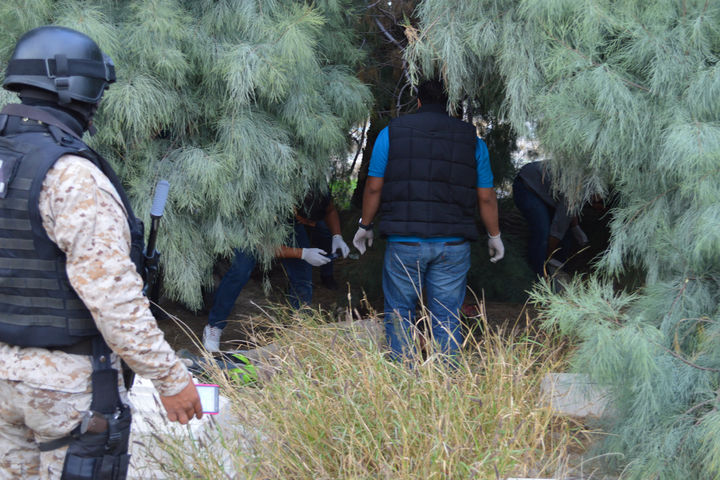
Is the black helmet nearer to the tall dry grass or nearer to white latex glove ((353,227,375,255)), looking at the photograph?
the tall dry grass

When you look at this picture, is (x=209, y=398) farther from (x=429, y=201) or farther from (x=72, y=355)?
(x=429, y=201)

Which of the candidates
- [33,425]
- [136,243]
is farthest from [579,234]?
[33,425]

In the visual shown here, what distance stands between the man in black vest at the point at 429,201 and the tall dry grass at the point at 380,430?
2.17 feet

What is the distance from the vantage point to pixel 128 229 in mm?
1861

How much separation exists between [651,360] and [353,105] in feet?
6.96

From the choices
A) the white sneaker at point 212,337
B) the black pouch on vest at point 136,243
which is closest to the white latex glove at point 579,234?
the white sneaker at point 212,337

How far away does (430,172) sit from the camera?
3467 mm

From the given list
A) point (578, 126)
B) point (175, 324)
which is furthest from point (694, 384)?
point (175, 324)

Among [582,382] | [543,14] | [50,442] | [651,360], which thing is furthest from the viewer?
[543,14]

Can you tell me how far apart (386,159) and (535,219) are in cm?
205

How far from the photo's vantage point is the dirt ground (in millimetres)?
Answer: 4529

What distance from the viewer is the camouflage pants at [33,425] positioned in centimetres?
179

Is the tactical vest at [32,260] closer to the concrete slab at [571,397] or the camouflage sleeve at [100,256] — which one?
the camouflage sleeve at [100,256]

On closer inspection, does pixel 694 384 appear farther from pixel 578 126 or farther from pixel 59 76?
pixel 59 76
